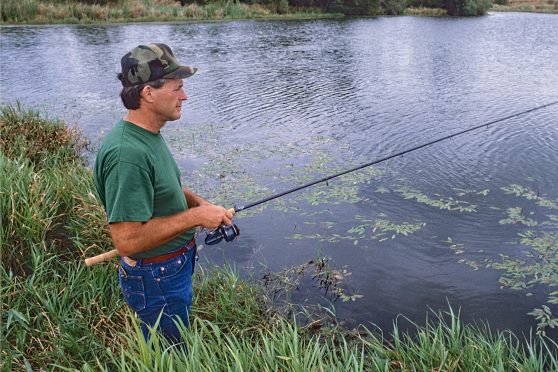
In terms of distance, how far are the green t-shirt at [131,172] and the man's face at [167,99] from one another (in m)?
0.16

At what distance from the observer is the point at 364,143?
11.0m

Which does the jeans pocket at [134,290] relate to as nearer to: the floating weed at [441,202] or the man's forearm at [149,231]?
the man's forearm at [149,231]

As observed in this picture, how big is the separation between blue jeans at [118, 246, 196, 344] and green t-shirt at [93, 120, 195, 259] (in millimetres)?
418

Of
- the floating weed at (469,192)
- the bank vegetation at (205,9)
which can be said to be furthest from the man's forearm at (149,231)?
the bank vegetation at (205,9)

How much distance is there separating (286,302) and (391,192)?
3604 millimetres

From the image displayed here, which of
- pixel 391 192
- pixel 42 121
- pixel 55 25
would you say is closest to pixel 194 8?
pixel 55 25

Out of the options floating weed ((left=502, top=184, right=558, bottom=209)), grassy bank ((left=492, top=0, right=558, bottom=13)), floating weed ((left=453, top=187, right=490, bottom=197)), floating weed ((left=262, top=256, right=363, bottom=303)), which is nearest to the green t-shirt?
floating weed ((left=262, top=256, right=363, bottom=303))

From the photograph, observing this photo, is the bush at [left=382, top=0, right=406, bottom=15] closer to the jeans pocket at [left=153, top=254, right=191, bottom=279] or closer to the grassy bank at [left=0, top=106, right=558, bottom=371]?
the grassy bank at [left=0, top=106, right=558, bottom=371]

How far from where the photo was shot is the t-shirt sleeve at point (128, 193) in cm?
291

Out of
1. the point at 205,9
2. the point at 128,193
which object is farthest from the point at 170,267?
the point at 205,9

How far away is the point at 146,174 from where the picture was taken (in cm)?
297

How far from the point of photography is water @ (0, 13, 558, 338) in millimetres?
6309

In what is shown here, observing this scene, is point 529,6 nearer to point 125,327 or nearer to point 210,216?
point 125,327

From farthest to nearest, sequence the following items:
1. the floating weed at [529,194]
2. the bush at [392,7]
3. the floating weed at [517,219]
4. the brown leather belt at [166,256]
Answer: the bush at [392,7] → the floating weed at [529,194] → the floating weed at [517,219] → the brown leather belt at [166,256]
